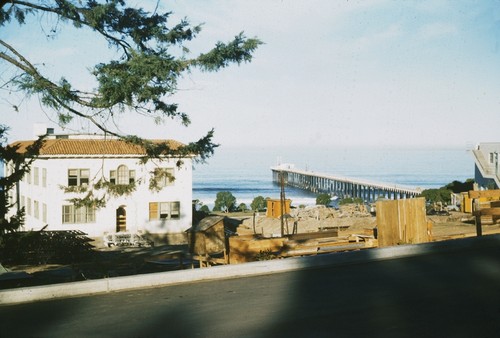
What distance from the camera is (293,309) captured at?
6414 mm

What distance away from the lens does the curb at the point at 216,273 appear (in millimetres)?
7012

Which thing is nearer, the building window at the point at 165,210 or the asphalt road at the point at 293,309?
the asphalt road at the point at 293,309

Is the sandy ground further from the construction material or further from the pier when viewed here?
the pier

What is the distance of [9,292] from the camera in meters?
6.84

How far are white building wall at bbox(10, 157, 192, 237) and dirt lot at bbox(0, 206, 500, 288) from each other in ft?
9.50

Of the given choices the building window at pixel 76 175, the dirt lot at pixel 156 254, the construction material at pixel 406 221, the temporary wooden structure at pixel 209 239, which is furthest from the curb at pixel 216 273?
the building window at pixel 76 175

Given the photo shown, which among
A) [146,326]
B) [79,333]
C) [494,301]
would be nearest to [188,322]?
[146,326]

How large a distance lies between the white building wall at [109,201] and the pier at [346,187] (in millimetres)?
43774

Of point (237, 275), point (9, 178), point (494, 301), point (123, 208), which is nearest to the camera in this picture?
point (494, 301)

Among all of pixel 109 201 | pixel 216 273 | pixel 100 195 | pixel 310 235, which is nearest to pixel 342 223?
pixel 109 201

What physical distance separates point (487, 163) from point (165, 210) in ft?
112

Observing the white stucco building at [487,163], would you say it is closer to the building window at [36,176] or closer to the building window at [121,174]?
the building window at [121,174]

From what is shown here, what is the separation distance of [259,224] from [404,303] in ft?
120

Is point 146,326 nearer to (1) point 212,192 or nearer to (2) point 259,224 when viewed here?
(2) point 259,224
